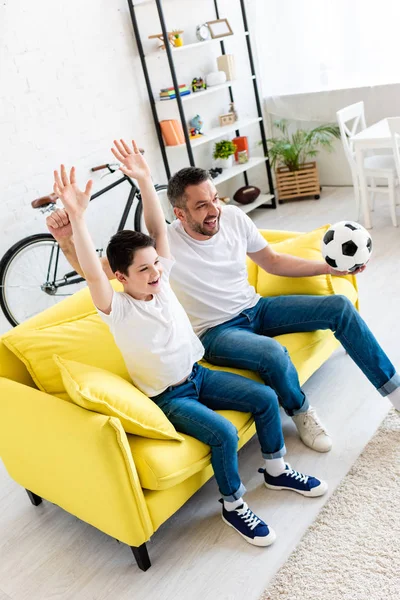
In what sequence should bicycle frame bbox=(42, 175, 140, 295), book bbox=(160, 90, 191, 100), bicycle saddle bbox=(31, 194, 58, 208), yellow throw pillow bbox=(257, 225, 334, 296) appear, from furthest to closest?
book bbox=(160, 90, 191, 100) < bicycle frame bbox=(42, 175, 140, 295) < bicycle saddle bbox=(31, 194, 58, 208) < yellow throw pillow bbox=(257, 225, 334, 296)

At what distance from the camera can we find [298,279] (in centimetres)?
246

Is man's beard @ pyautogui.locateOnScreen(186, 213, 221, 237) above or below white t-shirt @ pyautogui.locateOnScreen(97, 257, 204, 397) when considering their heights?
above

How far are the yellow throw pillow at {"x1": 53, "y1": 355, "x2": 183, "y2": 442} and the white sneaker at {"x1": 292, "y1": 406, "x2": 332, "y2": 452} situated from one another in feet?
1.76

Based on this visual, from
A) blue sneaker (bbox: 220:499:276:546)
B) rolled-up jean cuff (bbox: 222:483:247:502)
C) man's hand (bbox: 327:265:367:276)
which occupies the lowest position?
blue sneaker (bbox: 220:499:276:546)

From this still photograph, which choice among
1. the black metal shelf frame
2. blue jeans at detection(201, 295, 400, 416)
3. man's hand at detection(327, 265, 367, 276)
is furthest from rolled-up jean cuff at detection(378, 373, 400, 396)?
the black metal shelf frame

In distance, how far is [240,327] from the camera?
7.45ft

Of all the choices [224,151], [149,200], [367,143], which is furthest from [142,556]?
[224,151]

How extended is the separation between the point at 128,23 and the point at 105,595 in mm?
3615

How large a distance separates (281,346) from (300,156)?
350cm

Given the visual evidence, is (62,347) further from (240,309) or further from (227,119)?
(227,119)

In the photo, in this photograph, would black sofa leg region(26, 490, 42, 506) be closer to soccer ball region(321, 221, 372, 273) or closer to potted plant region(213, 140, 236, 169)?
soccer ball region(321, 221, 372, 273)

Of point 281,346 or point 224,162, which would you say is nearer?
point 281,346

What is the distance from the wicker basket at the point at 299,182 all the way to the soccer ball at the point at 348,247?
298cm

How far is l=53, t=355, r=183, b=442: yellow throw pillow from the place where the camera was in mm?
1752
